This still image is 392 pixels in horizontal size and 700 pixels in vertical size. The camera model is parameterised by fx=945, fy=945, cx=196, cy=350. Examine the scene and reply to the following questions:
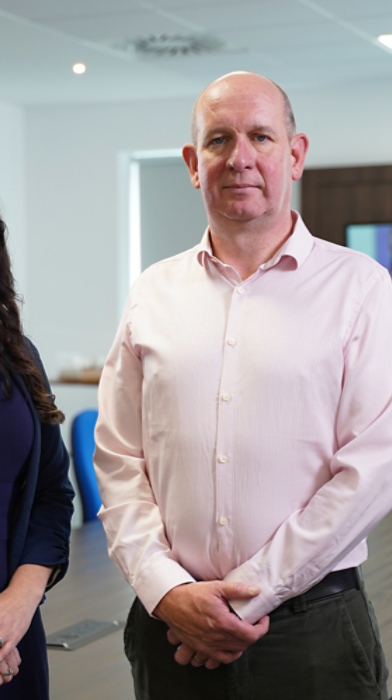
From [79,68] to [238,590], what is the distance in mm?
5401

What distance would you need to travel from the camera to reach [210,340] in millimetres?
1701

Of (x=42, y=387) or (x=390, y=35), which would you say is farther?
(x=390, y=35)

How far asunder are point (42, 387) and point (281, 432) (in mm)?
485

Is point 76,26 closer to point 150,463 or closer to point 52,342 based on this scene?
point 52,342

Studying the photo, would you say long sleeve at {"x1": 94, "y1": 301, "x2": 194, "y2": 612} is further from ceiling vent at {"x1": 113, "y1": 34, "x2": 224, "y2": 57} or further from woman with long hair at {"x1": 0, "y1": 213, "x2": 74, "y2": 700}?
ceiling vent at {"x1": 113, "y1": 34, "x2": 224, "y2": 57}

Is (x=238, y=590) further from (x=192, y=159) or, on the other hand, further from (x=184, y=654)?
(x=192, y=159)

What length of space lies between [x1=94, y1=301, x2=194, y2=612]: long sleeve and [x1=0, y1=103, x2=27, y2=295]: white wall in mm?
5890

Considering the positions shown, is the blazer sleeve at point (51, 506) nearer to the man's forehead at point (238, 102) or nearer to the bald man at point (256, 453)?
the bald man at point (256, 453)

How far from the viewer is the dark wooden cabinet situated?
704cm

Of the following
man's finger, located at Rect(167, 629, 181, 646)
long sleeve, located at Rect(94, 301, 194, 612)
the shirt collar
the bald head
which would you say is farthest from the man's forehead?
man's finger, located at Rect(167, 629, 181, 646)

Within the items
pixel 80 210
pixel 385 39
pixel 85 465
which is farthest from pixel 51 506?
pixel 80 210

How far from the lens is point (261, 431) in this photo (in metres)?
1.63

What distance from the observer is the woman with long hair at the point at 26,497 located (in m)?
1.72

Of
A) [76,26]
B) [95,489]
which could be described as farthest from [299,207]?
[95,489]
